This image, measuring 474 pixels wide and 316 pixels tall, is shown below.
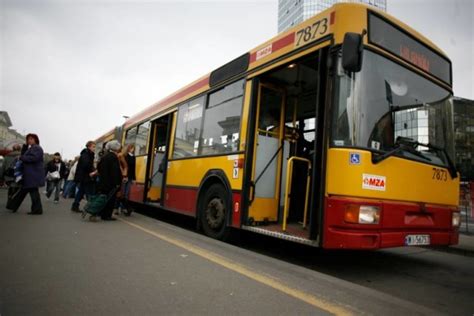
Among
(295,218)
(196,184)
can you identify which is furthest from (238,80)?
(295,218)

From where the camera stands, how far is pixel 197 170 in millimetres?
6285

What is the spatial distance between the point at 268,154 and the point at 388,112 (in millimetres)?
2014

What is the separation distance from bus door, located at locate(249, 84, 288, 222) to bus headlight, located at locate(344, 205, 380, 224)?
5.85 ft

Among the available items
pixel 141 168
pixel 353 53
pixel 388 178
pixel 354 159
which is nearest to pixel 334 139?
pixel 354 159

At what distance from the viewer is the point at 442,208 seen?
443 cm

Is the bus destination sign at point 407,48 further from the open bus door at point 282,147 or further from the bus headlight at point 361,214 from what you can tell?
the bus headlight at point 361,214

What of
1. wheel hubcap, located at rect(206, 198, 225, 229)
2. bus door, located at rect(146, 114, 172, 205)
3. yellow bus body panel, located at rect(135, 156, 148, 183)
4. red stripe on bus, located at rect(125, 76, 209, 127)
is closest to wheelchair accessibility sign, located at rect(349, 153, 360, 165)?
wheel hubcap, located at rect(206, 198, 225, 229)

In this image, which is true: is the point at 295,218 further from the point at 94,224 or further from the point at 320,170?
the point at 94,224

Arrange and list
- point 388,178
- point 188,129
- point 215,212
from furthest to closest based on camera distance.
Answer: point 188,129, point 215,212, point 388,178

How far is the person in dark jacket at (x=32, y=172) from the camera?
22.0ft

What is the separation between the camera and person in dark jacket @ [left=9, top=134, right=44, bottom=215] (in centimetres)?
672

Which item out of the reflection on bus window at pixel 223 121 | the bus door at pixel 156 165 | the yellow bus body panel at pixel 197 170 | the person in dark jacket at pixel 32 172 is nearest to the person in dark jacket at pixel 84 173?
the person in dark jacket at pixel 32 172

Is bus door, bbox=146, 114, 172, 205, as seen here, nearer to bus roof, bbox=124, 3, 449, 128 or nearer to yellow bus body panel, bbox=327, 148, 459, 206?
bus roof, bbox=124, 3, 449, 128

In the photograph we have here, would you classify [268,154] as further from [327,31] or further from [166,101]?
[166,101]
